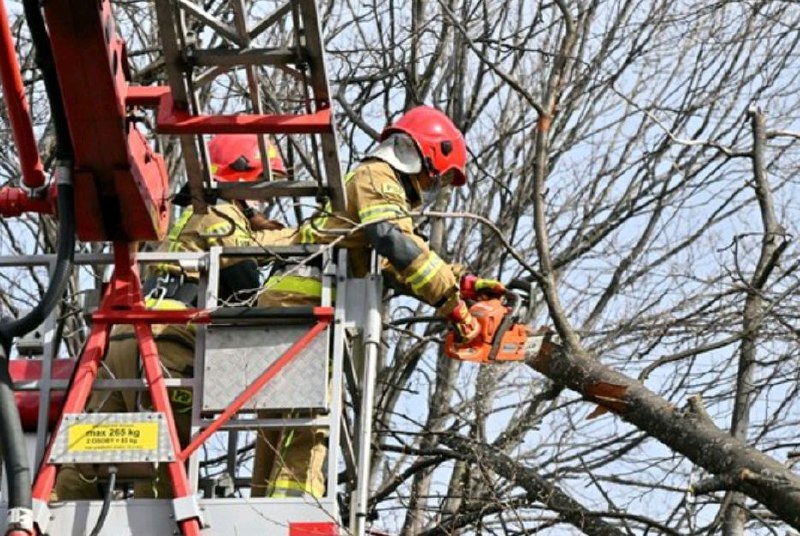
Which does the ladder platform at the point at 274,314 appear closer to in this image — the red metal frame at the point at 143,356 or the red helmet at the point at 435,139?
the red metal frame at the point at 143,356

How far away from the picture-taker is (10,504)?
618cm

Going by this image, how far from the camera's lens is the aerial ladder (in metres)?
6.32

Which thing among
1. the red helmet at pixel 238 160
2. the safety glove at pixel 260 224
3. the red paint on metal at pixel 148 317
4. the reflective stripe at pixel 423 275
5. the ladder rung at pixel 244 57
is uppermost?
the red helmet at pixel 238 160

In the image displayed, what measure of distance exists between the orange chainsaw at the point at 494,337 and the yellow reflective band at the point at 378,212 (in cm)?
69

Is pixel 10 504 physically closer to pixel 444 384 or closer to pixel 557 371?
pixel 557 371

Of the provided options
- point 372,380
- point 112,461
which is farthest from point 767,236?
point 112,461

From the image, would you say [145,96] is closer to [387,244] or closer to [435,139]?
[387,244]

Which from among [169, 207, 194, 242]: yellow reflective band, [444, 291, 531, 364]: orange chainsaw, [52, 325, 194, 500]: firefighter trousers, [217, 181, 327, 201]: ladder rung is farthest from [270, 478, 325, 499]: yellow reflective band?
[169, 207, 194, 242]: yellow reflective band

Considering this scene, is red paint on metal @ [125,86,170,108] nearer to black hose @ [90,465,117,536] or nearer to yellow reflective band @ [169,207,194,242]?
yellow reflective band @ [169,207,194,242]

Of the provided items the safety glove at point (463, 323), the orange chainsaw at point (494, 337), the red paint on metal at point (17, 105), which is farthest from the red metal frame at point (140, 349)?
the orange chainsaw at point (494, 337)

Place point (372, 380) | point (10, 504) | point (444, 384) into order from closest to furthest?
point (10, 504), point (372, 380), point (444, 384)

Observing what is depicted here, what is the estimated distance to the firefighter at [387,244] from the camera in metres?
6.80

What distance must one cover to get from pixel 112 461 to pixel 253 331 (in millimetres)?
742

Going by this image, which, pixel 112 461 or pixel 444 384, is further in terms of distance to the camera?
pixel 444 384
